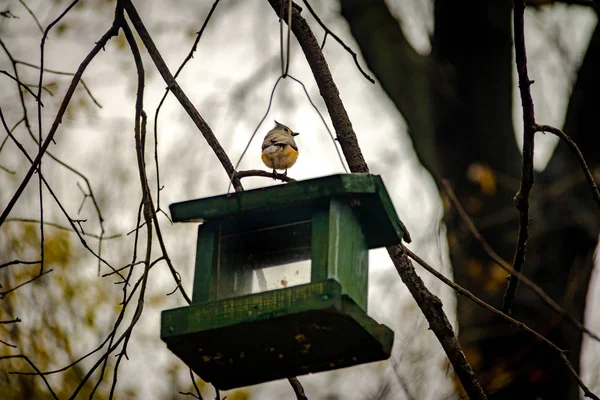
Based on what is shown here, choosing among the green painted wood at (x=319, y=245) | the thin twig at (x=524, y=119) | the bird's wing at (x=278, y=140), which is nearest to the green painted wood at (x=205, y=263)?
the green painted wood at (x=319, y=245)

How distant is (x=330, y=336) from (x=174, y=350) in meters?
0.41

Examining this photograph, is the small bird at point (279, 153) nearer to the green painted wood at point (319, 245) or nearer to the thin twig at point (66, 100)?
the thin twig at point (66, 100)

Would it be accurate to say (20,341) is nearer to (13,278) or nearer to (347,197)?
(13,278)

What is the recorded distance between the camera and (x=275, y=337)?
228 cm

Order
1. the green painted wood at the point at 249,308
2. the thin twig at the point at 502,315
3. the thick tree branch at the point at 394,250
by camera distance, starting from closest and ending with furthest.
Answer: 1. the green painted wood at the point at 249,308
2. the thin twig at the point at 502,315
3. the thick tree branch at the point at 394,250

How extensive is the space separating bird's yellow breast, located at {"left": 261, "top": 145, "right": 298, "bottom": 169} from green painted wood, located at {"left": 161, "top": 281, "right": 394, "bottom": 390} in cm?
133

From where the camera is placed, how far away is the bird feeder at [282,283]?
2.20 m

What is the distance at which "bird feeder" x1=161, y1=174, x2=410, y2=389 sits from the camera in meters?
2.20

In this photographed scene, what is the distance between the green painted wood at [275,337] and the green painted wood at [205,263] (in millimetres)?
79

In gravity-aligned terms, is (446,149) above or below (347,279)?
above

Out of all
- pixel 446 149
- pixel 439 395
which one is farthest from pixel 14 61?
pixel 446 149

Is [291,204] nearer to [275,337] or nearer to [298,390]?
[275,337]

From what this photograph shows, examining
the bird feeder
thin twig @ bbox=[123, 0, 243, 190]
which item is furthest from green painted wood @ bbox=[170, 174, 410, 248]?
thin twig @ bbox=[123, 0, 243, 190]

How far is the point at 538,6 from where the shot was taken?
5902 millimetres
